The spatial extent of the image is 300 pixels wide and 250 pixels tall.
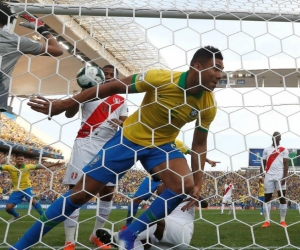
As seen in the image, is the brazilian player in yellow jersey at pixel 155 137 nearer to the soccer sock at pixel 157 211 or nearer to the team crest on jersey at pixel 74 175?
the soccer sock at pixel 157 211

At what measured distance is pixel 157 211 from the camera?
172 centimetres

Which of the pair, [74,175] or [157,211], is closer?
[157,211]

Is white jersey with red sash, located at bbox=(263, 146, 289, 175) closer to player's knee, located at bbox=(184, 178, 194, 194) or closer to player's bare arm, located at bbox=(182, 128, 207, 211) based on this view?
player's bare arm, located at bbox=(182, 128, 207, 211)

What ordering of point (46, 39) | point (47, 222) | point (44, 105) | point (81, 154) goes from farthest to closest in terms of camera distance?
point (81, 154) → point (46, 39) → point (47, 222) → point (44, 105)

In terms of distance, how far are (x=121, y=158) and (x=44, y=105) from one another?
18.5 inches

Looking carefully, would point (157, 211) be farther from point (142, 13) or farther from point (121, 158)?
point (142, 13)

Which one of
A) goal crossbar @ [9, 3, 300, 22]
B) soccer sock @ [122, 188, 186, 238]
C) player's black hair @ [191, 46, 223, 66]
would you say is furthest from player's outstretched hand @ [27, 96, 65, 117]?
goal crossbar @ [9, 3, 300, 22]

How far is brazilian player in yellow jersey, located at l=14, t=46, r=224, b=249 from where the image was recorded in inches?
68.2

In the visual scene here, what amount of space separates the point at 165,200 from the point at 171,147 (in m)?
0.33

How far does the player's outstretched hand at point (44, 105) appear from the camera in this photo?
1646 mm

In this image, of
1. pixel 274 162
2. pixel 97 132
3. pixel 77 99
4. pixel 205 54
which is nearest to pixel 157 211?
pixel 77 99

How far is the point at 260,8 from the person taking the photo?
8.24ft

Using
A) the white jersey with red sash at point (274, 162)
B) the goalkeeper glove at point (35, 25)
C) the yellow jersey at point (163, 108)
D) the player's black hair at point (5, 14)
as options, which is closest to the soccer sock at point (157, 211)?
the yellow jersey at point (163, 108)

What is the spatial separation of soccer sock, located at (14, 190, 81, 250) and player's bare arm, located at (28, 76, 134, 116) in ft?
1.53
